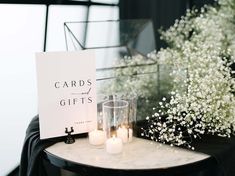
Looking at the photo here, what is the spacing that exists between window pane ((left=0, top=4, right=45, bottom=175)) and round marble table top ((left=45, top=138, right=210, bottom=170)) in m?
0.91

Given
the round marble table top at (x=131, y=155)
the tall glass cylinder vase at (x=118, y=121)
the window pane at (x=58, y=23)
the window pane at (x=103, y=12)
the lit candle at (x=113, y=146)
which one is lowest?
the round marble table top at (x=131, y=155)

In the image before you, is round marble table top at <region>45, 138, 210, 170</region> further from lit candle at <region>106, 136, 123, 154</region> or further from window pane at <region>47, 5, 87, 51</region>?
window pane at <region>47, 5, 87, 51</region>

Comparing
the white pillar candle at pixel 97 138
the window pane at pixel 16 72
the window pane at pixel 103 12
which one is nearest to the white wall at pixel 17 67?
the window pane at pixel 16 72

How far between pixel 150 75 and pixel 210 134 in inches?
42.8

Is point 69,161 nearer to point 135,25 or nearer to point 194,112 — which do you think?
point 194,112

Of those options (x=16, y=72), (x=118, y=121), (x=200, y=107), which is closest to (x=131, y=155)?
(x=118, y=121)

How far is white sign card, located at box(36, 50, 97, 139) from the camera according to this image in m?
1.32

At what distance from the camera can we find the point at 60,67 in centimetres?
134

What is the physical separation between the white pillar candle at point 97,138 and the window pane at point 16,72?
37.1 inches

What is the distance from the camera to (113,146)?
4.10 ft

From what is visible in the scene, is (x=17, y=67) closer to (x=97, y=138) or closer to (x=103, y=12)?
(x=97, y=138)

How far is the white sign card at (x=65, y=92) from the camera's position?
132 cm

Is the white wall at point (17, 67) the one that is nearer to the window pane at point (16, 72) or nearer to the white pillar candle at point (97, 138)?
the window pane at point (16, 72)

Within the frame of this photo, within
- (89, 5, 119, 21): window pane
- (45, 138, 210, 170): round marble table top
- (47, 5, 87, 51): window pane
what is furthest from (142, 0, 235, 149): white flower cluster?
(89, 5, 119, 21): window pane
